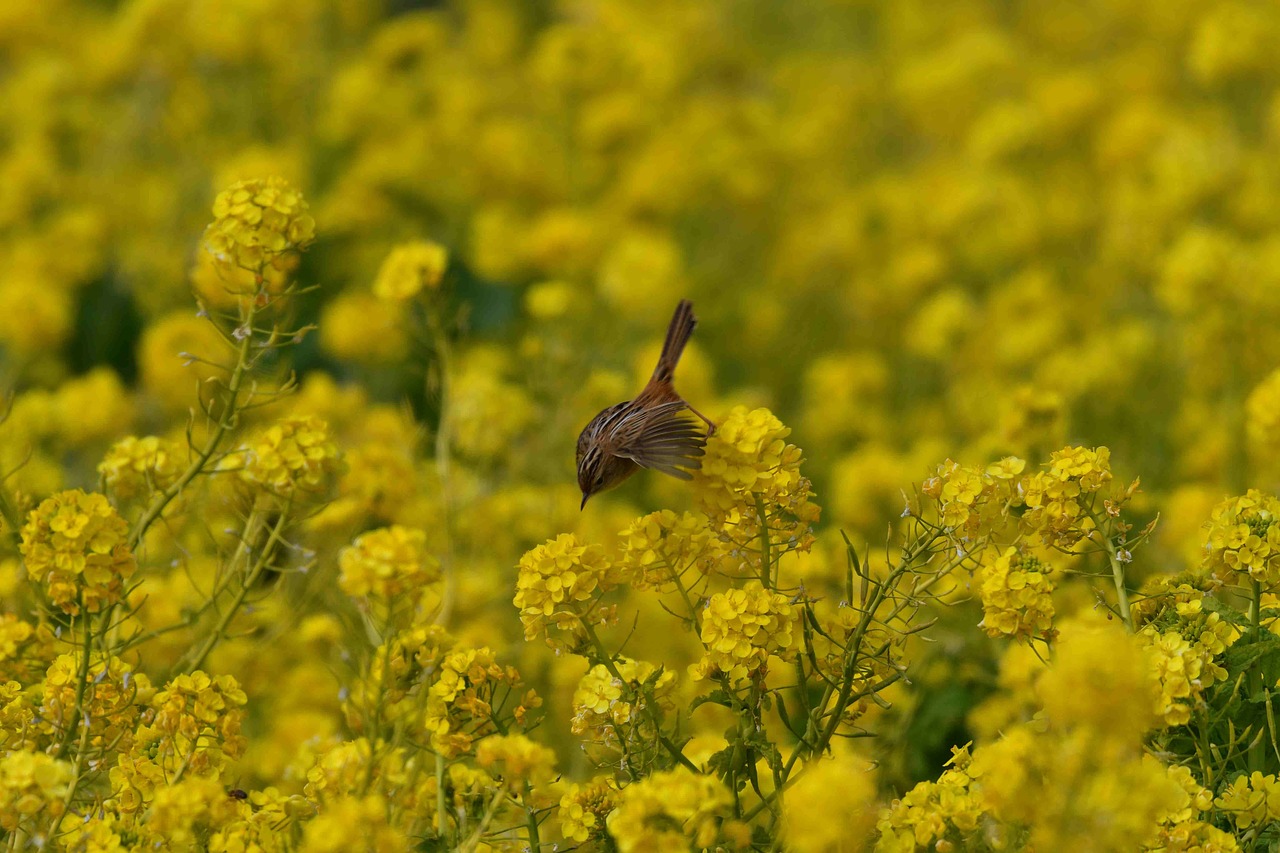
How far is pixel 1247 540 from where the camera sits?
2.24 metres

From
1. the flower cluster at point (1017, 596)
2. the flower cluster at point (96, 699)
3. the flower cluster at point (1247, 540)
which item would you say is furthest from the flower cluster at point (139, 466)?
the flower cluster at point (1247, 540)

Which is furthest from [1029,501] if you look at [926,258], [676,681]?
[926,258]

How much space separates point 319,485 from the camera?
2.52 m

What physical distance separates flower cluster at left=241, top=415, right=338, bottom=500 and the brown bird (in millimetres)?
427

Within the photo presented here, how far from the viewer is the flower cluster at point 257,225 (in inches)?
96.2

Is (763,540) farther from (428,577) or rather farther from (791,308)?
(791,308)

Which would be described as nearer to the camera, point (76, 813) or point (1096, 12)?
point (76, 813)

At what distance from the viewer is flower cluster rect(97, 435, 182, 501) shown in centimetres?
267

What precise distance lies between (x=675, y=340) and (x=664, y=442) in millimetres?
647

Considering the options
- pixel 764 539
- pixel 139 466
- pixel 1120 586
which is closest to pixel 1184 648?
pixel 1120 586

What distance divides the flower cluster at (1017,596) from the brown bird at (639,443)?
464 millimetres

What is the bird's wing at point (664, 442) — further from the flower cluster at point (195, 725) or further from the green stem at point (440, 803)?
the flower cluster at point (195, 725)

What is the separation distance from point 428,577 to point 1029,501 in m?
0.89

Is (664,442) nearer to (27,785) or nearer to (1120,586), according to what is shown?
(1120,586)
